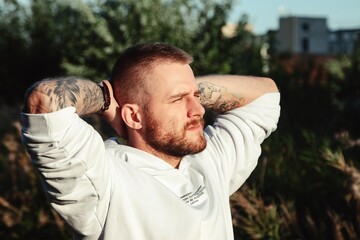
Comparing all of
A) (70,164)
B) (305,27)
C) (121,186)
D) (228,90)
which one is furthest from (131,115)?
(305,27)

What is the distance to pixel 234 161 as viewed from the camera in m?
3.09

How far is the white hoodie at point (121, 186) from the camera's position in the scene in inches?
88.9

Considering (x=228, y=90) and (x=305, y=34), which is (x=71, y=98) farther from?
(x=305, y=34)

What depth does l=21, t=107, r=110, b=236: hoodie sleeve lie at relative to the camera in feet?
7.34

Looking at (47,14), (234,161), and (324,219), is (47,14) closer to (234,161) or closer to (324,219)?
(324,219)

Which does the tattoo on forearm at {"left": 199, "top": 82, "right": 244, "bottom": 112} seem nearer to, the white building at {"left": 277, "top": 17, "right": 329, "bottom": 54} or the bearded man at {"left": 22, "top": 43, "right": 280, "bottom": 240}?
the bearded man at {"left": 22, "top": 43, "right": 280, "bottom": 240}

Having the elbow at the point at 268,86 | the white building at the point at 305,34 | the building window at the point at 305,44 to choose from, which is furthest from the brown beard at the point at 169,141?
the building window at the point at 305,44

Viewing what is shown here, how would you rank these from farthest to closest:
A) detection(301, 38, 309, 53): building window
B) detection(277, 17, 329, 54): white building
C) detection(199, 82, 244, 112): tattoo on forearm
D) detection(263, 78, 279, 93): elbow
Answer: detection(301, 38, 309, 53): building window
detection(277, 17, 329, 54): white building
detection(263, 78, 279, 93): elbow
detection(199, 82, 244, 112): tattoo on forearm

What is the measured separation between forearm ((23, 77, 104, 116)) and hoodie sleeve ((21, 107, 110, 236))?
0.16 feet

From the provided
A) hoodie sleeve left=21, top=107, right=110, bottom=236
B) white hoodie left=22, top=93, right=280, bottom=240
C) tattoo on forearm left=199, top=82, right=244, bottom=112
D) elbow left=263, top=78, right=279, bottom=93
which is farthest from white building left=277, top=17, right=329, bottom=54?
hoodie sleeve left=21, top=107, right=110, bottom=236

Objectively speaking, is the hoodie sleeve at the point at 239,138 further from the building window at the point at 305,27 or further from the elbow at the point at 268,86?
the building window at the point at 305,27

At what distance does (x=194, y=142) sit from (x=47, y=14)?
19.5 metres

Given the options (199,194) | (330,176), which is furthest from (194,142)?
(330,176)

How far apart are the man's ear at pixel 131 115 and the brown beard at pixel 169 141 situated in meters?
0.03
